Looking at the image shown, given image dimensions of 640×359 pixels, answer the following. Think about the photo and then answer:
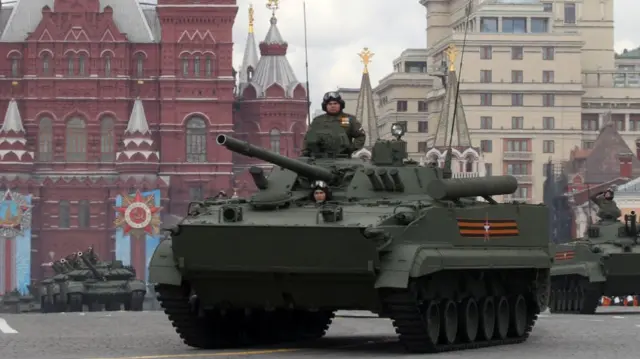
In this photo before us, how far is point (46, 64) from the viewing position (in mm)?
98062

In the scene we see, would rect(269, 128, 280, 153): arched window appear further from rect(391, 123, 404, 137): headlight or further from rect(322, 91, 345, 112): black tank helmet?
rect(391, 123, 404, 137): headlight

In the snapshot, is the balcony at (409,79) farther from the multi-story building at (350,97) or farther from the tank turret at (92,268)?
the tank turret at (92,268)

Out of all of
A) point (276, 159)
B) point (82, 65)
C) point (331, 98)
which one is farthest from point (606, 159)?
point (276, 159)

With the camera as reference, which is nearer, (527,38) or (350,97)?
(527,38)

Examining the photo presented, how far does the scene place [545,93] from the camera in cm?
14312

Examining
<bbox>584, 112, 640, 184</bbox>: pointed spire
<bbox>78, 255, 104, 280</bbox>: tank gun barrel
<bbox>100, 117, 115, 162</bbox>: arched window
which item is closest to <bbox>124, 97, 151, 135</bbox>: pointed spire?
<bbox>100, 117, 115, 162</bbox>: arched window

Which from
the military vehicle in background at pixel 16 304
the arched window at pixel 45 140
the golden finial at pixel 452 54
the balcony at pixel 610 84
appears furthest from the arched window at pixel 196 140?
the balcony at pixel 610 84

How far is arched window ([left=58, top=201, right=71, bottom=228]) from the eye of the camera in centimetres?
9694

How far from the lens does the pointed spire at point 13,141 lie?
317 feet

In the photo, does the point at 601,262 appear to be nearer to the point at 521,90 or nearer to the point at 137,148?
the point at 137,148

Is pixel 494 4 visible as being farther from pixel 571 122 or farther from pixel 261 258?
pixel 261 258

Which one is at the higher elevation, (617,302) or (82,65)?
(82,65)

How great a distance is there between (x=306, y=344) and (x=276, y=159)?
8.25 ft

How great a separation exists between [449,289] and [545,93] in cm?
12480
